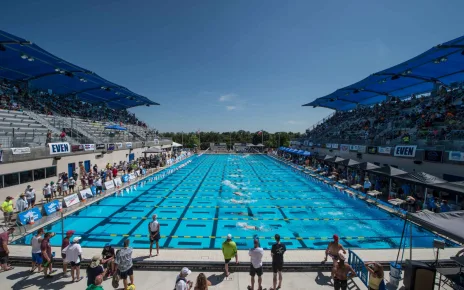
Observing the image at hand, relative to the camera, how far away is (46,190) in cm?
1170

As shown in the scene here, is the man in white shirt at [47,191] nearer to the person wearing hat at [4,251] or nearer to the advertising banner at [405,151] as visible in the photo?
the person wearing hat at [4,251]

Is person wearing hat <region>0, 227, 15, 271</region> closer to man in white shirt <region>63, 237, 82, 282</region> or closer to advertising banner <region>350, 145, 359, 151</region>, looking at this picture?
man in white shirt <region>63, 237, 82, 282</region>

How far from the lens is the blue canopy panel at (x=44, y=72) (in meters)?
15.2

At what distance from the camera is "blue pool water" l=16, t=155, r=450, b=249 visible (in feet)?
29.1

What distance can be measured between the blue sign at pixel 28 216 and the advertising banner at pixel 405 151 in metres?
19.7

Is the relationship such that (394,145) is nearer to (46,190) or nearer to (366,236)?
(366,236)

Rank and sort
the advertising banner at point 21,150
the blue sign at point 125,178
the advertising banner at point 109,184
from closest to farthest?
the advertising banner at point 21,150 < the advertising banner at point 109,184 < the blue sign at point 125,178

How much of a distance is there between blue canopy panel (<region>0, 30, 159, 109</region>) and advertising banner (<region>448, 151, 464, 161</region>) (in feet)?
79.6

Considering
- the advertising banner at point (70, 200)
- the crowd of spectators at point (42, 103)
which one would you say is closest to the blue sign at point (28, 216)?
the advertising banner at point (70, 200)

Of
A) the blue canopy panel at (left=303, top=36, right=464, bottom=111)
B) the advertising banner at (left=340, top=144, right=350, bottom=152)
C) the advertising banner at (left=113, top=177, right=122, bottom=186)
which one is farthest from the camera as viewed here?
the advertising banner at (left=340, top=144, right=350, bottom=152)

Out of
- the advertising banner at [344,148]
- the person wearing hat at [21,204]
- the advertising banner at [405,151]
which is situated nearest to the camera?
the person wearing hat at [21,204]

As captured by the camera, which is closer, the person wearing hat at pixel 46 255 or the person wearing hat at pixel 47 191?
the person wearing hat at pixel 46 255

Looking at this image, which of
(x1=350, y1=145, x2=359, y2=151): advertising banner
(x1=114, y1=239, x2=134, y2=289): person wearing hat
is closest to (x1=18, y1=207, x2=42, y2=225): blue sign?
(x1=114, y1=239, x2=134, y2=289): person wearing hat

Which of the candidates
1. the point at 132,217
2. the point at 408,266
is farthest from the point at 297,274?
the point at 132,217
